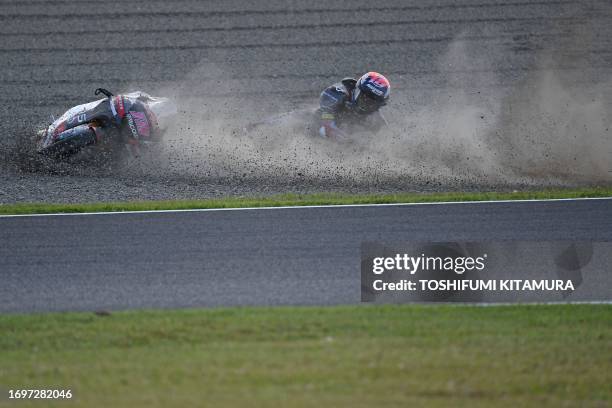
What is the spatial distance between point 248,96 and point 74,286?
10.6 meters

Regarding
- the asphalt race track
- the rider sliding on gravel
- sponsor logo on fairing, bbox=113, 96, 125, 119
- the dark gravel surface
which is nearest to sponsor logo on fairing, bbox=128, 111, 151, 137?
sponsor logo on fairing, bbox=113, 96, 125, 119

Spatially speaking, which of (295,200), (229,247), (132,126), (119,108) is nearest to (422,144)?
(295,200)

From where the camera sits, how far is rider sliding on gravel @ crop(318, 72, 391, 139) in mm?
14375

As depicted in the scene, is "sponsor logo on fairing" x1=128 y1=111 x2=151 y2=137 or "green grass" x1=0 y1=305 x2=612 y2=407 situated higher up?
"sponsor logo on fairing" x1=128 y1=111 x2=151 y2=137

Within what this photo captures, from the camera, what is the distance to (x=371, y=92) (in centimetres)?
1434

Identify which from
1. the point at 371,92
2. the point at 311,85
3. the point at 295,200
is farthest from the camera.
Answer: the point at 311,85

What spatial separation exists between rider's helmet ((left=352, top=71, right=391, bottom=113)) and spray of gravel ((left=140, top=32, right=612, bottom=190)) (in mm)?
754

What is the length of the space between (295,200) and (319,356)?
576 cm

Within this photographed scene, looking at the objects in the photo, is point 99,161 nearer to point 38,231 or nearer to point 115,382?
point 38,231

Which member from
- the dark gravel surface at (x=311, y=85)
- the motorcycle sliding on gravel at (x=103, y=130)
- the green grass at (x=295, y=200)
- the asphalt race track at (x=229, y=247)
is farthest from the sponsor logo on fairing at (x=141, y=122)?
the asphalt race track at (x=229, y=247)

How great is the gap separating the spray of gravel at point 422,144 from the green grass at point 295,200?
1005 millimetres

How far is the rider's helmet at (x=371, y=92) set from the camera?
1433cm

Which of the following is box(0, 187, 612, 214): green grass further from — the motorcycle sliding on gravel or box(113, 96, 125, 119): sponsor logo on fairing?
box(113, 96, 125, 119): sponsor logo on fairing

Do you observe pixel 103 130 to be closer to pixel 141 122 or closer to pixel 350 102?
pixel 141 122
